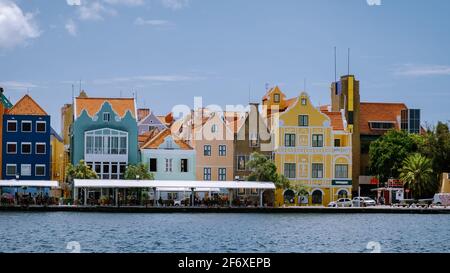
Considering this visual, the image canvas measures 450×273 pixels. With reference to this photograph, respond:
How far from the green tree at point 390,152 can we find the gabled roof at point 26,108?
29320mm

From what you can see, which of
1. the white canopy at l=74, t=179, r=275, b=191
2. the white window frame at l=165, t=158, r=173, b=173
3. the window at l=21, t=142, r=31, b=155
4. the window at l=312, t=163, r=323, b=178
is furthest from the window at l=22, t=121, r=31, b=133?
the window at l=312, t=163, r=323, b=178

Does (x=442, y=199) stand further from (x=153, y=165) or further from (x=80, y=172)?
(x=80, y=172)

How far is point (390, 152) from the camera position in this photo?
80.1 m

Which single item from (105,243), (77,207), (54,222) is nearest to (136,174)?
(77,207)

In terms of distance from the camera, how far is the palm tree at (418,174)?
76.6 metres

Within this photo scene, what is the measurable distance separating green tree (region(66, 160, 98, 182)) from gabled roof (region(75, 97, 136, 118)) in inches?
224

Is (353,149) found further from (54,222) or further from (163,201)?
(54,222)

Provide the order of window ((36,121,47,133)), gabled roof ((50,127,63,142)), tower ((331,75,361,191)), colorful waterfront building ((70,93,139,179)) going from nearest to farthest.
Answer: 1. window ((36,121,47,133))
2. colorful waterfront building ((70,93,139,179))
3. gabled roof ((50,127,63,142))
4. tower ((331,75,361,191))

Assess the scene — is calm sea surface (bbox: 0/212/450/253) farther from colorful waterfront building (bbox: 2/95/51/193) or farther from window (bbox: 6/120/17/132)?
window (bbox: 6/120/17/132)

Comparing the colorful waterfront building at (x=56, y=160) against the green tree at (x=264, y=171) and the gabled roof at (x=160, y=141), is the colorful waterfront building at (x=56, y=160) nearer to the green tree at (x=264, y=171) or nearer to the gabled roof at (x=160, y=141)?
the gabled roof at (x=160, y=141)

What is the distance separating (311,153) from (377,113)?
533 inches

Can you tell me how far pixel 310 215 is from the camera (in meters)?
65.1

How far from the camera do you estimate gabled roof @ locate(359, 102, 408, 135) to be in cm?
8838

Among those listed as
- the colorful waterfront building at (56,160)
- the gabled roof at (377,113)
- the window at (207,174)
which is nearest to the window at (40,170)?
the colorful waterfront building at (56,160)
